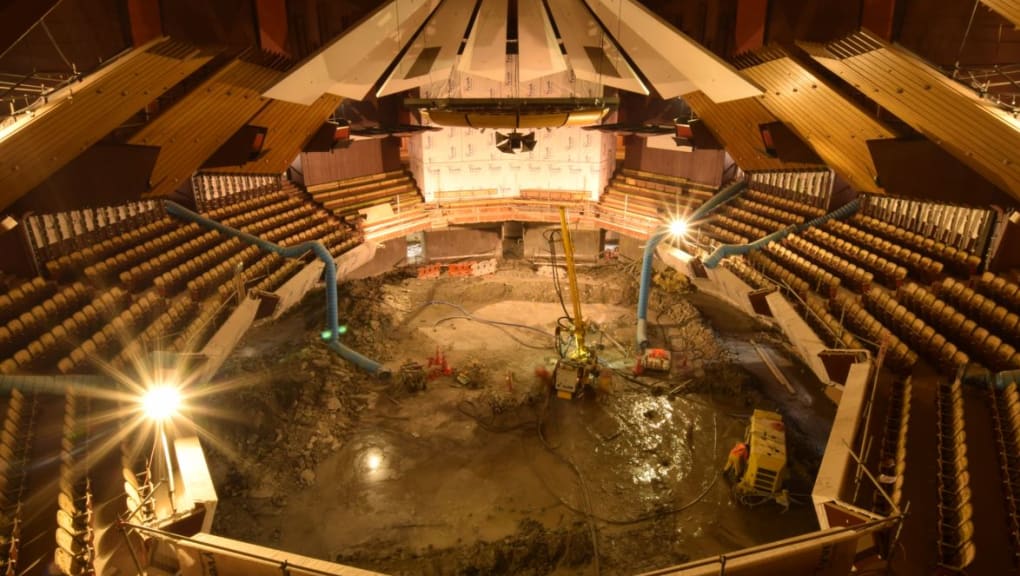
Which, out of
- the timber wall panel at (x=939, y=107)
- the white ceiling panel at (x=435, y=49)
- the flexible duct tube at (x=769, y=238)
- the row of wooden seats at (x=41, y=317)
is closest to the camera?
the timber wall panel at (x=939, y=107)

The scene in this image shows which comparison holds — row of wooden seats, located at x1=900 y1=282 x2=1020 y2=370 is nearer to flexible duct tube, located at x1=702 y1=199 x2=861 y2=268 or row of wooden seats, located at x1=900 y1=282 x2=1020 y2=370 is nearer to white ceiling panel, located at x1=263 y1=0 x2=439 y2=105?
flexible duct tube, located at x1=702 y1=199 x2=861 y2=268

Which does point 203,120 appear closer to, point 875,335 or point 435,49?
point 435,49

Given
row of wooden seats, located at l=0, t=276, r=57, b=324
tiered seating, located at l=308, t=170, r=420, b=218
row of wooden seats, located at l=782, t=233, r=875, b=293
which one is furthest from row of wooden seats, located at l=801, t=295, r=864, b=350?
row of wooden seats, located at l=0, t=276, r=57, b=324

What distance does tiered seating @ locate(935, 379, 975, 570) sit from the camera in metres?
5.56

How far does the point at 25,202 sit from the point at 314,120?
7638mm

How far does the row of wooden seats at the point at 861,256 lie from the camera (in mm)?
11562

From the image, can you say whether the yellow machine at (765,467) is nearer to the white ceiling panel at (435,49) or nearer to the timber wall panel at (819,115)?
the timber wall panel at (819,115)

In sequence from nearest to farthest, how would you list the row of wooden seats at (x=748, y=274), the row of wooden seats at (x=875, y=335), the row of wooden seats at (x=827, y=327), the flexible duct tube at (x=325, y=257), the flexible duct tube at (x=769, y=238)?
the row of wooden seats at (x=875, y=335), the row of wooden seats at (x=827, y=327), the row of wooden seats at (x=748, y=274), the flexible duct tube at (x=325, y=257), the flexible duct tube at (x=769, y=238)

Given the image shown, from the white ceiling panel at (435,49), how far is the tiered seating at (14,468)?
432 inches

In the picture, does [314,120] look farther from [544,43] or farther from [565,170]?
[565,170]

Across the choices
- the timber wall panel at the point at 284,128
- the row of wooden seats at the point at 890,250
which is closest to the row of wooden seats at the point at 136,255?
the timber wall panel at the point at 284,128

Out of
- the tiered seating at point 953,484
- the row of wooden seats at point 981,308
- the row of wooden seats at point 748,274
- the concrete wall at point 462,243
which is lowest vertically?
the concrete wall at point 462,243

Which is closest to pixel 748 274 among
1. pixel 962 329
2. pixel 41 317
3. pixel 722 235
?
pixel 722 235

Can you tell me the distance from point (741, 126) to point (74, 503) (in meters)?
16.3
